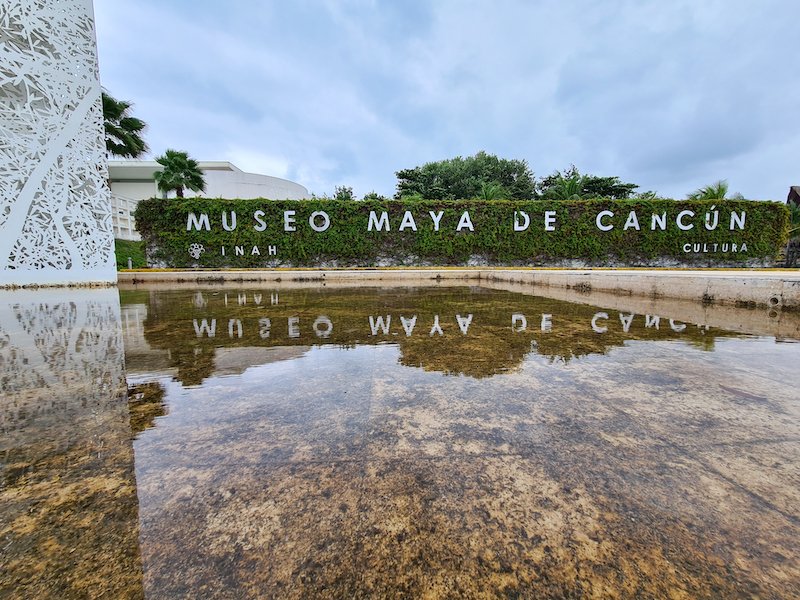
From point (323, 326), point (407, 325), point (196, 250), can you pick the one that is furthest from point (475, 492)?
point (196, 250)

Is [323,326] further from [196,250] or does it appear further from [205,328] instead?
[196,250]

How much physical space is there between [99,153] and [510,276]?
12261mm

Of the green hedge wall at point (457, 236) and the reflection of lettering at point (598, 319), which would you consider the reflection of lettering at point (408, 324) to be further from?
the green hedge wall at point (457, 236)

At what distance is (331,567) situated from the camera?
908 mm

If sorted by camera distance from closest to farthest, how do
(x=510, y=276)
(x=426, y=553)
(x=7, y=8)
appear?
1. (x=426, y=553)
2. (x=7, y=8)
3. (x=510, y=276)

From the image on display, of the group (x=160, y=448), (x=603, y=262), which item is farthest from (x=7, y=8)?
(x=603, y=262)

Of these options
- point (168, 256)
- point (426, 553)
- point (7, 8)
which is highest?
point (7, 8)

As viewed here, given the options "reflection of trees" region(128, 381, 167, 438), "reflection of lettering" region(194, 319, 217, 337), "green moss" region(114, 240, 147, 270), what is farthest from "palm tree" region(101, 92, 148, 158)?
"reflection of trees" region(128, 381, 167, 438)

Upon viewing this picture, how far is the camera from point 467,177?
1337 inches

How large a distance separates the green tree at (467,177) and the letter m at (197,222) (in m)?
18.4

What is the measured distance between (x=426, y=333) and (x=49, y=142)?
11.9 meters

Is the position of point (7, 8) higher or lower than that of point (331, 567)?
higher

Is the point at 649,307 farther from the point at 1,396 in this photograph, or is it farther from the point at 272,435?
the point at 1,396

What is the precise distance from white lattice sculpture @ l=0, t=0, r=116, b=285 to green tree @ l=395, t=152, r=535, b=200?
2315cm
